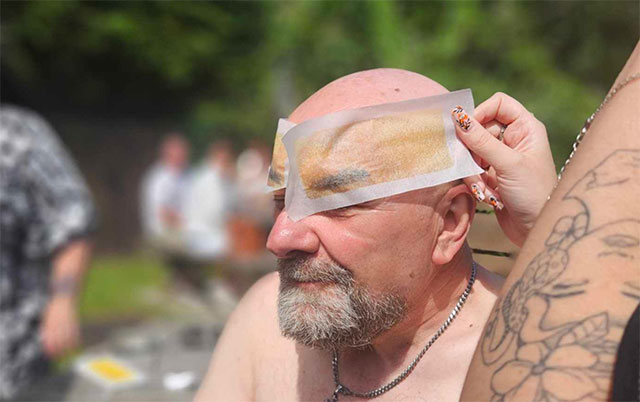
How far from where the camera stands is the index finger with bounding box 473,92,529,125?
78.8 inches

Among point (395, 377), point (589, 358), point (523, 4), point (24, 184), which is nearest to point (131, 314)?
point (523, 4)

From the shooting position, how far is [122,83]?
17.5 m

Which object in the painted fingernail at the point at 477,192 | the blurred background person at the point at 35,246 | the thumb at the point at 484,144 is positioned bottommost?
the painted fingernail at the point at 477,192

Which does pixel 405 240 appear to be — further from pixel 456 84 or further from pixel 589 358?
pixel 456 84

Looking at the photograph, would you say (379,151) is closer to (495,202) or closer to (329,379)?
(495,202)

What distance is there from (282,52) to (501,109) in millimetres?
9579

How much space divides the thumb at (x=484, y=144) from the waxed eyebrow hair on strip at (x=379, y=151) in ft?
0.20

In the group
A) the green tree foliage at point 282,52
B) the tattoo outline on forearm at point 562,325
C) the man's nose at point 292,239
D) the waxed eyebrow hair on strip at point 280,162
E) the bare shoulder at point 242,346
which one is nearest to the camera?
the tattoo outline on forearm at point 562,325

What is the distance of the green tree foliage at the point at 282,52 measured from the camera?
30.1 ft

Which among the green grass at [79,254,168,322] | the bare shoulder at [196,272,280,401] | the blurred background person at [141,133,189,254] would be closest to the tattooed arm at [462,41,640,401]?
the bare shoulder at [196,272,280,401]

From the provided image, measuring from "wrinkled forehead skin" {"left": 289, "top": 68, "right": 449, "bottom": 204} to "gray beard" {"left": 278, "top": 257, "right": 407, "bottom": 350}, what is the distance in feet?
0.66

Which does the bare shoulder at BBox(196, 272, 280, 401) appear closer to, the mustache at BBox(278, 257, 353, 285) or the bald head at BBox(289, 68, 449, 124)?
the mustache at BBox(278, 257, 353, 285)

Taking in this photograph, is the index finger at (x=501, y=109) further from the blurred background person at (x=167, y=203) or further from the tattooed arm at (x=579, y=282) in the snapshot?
the blurred background person at (x=167, y=203)

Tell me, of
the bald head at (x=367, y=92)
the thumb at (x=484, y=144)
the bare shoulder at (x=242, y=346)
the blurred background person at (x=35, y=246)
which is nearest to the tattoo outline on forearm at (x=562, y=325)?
the thumb at (x=484, y=144)
